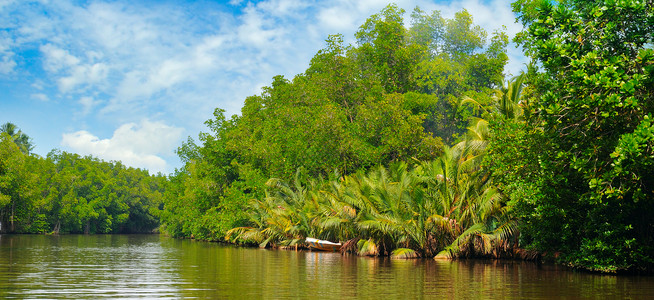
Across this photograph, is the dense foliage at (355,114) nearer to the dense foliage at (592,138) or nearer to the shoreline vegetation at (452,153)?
the shoreline vegetation at (452,153)

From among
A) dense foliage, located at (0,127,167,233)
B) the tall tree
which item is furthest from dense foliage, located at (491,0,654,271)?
dense foliage, located at (0,127,167,233)

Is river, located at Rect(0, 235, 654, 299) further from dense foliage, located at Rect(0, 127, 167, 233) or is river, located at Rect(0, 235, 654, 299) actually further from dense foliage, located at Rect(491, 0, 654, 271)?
dense foliage, located at Rect(0, 127, 167, 233)

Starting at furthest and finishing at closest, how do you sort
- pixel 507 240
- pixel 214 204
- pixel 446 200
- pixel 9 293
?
pixel 214 204, pixel 446 200, pixel 507 240, pixel 9 293

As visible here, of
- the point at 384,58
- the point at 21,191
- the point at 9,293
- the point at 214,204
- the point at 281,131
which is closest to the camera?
the point at 9,293

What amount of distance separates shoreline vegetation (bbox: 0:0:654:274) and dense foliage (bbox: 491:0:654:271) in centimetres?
5

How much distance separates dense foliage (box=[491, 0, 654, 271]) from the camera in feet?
40.4

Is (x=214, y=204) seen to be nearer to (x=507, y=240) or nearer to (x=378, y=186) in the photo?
(x=378, y=186)

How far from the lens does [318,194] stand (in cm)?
3177

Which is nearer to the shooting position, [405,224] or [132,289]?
[132,289]

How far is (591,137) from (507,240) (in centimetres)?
880

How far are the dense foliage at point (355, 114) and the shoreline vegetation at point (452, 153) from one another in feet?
0.45

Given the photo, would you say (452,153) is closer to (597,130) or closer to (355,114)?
(597,130)

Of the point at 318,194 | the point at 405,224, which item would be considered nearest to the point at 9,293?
the point at 405,224

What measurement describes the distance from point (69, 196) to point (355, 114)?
54.0 metres
